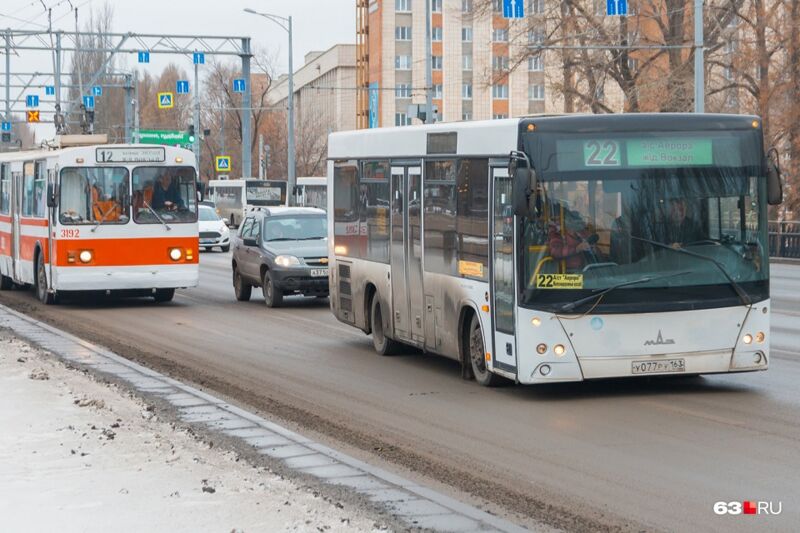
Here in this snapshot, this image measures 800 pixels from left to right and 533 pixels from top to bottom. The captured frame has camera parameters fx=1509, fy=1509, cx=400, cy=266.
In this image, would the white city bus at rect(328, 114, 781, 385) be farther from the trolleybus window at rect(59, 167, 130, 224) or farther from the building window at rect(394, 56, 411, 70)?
the building window at rect(394, 56, 411, 70)

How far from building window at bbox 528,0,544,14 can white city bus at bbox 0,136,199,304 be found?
26.0 meters

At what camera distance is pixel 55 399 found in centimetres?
1310

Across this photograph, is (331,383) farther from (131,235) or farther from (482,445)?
(131,235)

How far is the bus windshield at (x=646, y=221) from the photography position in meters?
13.1

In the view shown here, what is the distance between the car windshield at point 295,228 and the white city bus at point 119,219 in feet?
4.39

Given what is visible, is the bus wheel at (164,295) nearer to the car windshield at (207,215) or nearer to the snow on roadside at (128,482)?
the snow on roadside at (128,482)

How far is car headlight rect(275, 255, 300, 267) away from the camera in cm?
2545

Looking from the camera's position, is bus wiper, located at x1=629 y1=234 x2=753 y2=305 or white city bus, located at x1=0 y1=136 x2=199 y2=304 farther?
white city bus, located at x1=0 y1=136 x2=199 y2=304

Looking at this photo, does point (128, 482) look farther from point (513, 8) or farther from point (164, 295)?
point (513, 8)

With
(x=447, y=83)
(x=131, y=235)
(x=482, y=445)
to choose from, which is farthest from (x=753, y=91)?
(x=447, y=83)

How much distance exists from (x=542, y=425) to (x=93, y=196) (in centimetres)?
1569

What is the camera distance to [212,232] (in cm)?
5456

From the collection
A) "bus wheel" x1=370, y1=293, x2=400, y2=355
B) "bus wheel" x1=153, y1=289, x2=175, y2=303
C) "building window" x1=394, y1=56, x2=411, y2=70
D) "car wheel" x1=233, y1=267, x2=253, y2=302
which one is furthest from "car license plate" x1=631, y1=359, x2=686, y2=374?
"building window" x1=394, y1=56, x2=411, y2=70

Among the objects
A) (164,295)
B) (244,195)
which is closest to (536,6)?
(164,295)
